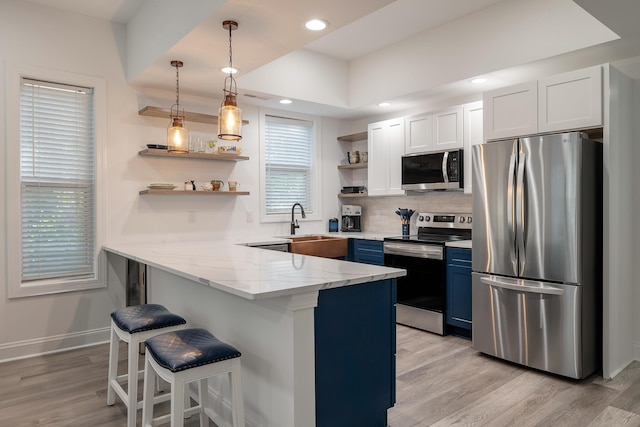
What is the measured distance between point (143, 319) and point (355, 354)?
46.7 inches

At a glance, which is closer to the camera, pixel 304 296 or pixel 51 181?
pixel 304 296

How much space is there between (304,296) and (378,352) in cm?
64

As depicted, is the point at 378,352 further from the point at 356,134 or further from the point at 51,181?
the point at 356,134

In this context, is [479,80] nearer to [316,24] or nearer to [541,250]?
[541,250]

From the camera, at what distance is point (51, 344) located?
364 cm

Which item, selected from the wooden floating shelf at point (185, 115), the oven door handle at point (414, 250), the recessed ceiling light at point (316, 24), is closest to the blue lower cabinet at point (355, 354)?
the recessed ceiling light at point (316, 24)

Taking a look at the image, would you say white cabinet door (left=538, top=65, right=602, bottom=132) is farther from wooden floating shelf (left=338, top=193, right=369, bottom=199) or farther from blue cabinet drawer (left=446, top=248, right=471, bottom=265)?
Result: wooden floating shelf (left=338, top=193, right=369, bottom=199)

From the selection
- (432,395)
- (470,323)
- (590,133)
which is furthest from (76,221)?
(590,133)

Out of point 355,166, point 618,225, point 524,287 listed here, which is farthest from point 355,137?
point 618,225

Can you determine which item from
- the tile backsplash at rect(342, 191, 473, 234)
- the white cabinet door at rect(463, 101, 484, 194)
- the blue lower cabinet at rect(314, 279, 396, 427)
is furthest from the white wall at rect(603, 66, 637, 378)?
the blue lower cabinet at rect(314, 279, 396, 427)

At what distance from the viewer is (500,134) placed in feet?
11.4

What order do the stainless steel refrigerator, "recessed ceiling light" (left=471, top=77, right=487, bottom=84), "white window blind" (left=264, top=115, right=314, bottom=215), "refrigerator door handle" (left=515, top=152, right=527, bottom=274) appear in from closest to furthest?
the stainless steel refrigerator, "refrigerator door handle" (left=515, top=152, right=527, bottom=274), "recessed ceiling light" (left=471, top=77, right=487, bottom=84), "white window blind" (left=264, top=115, right=314, bottom=215)

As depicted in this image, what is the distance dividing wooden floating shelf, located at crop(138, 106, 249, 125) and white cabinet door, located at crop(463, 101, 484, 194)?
7.06 feet

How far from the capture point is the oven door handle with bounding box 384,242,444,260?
158 inches
